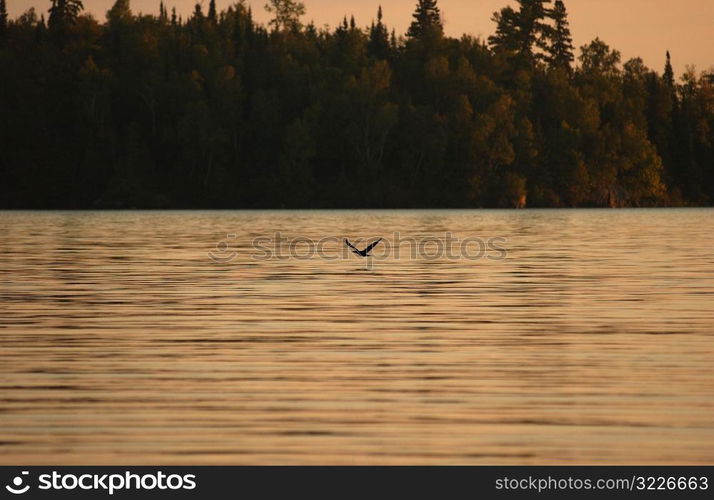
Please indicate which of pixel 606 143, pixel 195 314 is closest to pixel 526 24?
pixel 606 143

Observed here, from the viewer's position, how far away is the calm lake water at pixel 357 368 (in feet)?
43.6

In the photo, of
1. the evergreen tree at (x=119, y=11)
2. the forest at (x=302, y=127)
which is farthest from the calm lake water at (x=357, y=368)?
the evergreen tree at (x=119, y=11)

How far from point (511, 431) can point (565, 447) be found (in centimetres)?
86

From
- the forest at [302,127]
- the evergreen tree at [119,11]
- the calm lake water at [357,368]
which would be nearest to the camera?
the calm lake water at [357,368]

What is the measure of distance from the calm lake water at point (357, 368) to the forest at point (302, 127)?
119 meters

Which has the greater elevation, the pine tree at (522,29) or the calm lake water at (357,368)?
the pine tree at (522,29)

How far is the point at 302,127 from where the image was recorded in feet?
510

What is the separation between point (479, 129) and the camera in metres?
157

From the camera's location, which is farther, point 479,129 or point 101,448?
point 479,129

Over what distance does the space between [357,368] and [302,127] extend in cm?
13820

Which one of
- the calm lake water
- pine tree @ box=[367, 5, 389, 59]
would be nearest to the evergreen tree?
pine tree @ box=[367, 5, 389, 59]

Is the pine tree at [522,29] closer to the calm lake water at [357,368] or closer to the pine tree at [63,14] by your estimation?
the pine tree at [63,14]

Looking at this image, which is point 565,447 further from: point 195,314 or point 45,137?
point 45,137

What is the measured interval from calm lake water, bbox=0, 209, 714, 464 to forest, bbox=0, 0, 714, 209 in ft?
389
